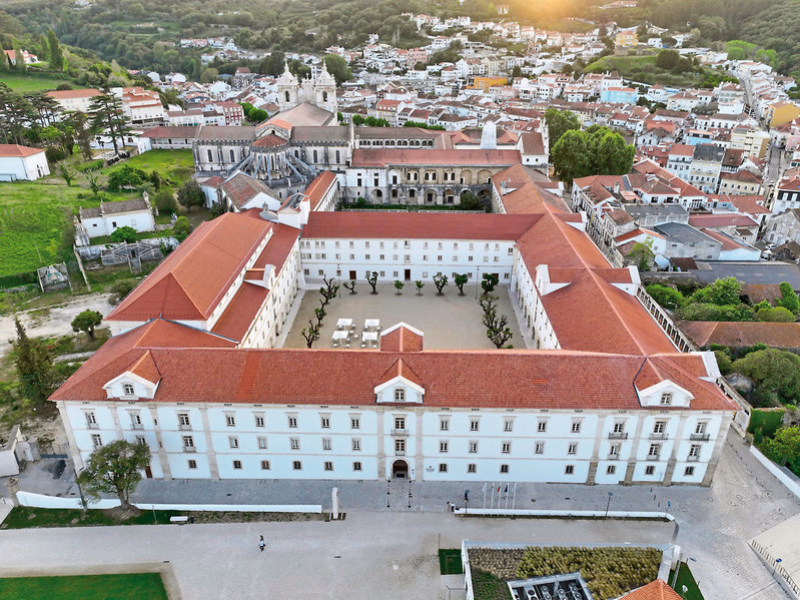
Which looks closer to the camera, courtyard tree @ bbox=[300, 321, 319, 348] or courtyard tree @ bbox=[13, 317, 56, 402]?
courtyard tree @ bbox=[13, 317, 56, 402]

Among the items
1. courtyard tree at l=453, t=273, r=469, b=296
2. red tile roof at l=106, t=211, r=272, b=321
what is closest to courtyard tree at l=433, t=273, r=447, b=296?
courtyard tree at l=453, t=273, r=469, b=296

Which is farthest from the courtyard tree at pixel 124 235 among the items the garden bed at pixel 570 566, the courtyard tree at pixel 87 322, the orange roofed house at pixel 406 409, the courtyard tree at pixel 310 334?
the garden bed at pixel 570 566

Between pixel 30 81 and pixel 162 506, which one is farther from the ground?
pixel 30 81

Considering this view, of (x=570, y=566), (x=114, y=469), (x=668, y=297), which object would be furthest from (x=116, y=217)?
(x=570, y=566)

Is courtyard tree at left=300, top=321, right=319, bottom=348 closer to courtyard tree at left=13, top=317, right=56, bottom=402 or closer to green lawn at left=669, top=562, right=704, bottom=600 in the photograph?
courtyard tree at left=13, top=317, right=56, bottom=402

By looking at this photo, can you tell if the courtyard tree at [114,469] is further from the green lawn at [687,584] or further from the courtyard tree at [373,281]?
the courtyard tree at [373,281]

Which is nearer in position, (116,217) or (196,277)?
(196,277)

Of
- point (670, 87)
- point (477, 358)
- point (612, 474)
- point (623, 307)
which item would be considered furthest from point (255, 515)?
point (670, 87)

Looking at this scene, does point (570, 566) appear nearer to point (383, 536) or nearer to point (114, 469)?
point (383, 536)
